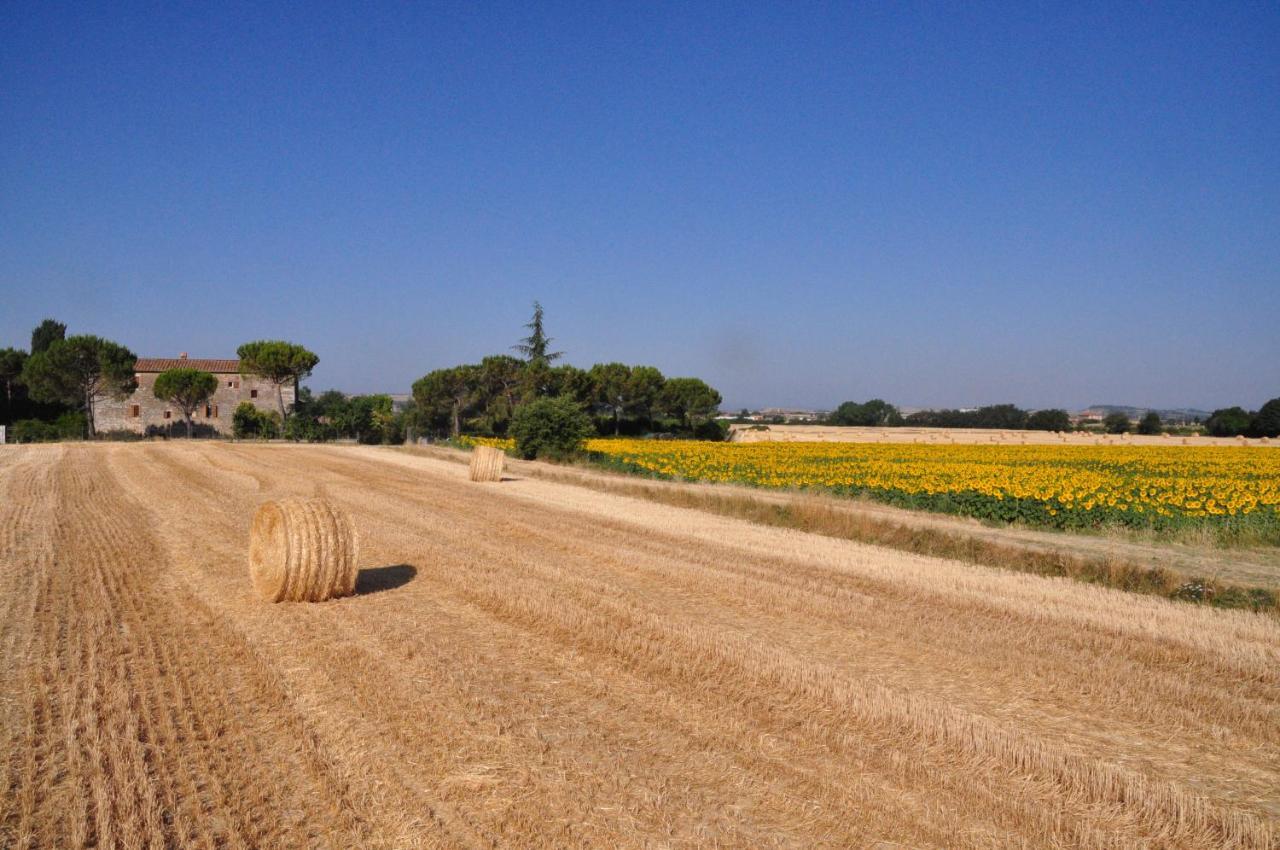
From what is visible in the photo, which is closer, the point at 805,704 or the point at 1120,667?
the point at 805,704

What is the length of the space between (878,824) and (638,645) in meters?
3.84

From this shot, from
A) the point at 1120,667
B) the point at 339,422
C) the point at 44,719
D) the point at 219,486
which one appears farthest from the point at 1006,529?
the point at 339,422

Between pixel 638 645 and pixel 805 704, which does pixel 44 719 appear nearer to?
pixel 638 645

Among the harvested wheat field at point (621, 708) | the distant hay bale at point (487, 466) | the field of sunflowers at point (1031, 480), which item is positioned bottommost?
the harvested wheat field at point (621, 708)

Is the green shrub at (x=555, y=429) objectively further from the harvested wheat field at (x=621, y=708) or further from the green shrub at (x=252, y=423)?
the green shrub at (x=252, y=423)

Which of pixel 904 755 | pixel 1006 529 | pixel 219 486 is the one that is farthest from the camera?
pixel 219 486

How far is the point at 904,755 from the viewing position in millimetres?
6066

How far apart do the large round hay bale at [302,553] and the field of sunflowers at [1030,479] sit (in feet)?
48.3

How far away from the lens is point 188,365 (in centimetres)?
7388

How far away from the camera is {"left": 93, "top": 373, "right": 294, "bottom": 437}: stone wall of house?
229 feet

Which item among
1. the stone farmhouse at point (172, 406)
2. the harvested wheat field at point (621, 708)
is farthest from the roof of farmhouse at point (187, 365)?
the harvested wheat field at point (621, 708)

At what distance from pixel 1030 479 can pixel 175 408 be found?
67.0 metres

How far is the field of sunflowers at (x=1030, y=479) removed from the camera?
61.8 ft

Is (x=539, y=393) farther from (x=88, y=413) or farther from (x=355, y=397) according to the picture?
(x=88, y=413)
